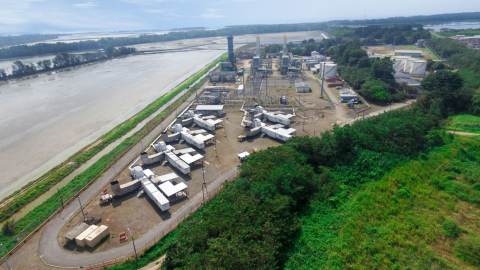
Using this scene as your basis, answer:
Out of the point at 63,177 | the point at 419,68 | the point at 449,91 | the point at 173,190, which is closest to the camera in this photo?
the point at 173,190

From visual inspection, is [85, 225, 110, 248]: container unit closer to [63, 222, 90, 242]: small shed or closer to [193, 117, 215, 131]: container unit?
[63, 222, 90, 242]: small shed

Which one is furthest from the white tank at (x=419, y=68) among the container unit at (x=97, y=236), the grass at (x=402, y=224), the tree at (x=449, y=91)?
the container unit at (x=97, y=236)

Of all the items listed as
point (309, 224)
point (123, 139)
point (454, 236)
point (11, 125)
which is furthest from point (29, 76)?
point (454, 236)

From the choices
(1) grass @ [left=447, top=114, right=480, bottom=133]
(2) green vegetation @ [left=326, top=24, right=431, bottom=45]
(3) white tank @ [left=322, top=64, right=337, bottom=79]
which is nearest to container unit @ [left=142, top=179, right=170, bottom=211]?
(1) grass @ [left=447, top=114, right=480, bottom=133]

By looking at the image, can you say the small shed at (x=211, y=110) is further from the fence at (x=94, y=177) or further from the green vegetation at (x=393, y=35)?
the green vegetation at (x=393, y=35)

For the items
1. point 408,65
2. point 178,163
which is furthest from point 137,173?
point 408,65

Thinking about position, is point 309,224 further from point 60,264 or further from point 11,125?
point 11,125

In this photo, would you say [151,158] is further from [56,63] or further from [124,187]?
[56,63]
